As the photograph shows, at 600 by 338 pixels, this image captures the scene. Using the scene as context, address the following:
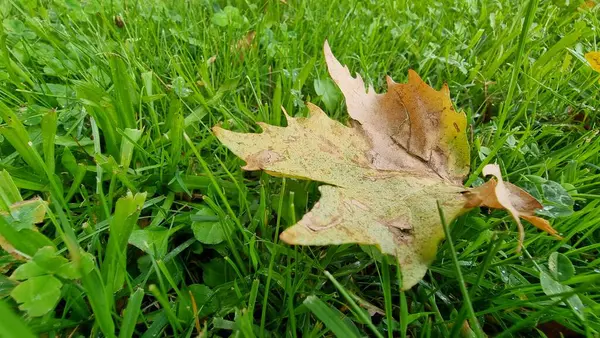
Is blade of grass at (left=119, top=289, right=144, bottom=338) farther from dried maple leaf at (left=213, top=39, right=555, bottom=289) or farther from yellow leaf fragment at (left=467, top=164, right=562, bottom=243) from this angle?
yellow leaf fragment at (left=467, top=164, right=562, bottom=243)

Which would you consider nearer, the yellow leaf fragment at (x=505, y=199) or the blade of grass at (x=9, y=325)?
the blade of grass at (x=9, y=325)

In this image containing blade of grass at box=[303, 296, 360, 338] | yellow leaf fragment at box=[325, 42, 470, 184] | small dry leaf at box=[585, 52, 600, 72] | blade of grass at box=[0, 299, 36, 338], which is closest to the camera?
blade of grass at box=[0, 299, 36, 338]

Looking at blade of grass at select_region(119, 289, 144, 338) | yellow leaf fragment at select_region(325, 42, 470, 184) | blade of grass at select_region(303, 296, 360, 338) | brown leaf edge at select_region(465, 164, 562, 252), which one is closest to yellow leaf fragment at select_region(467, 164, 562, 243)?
brown leaf edge at select_region(465, 164, 562, 252)

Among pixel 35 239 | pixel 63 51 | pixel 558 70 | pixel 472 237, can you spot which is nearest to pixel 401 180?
pixel 472 237

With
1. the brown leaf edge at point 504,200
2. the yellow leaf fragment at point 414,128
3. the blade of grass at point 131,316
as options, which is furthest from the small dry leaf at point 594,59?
the blade of grass at point 131,316

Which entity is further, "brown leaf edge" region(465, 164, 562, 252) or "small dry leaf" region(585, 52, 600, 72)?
"small dry leaf" region(585, 52, 600, 72)

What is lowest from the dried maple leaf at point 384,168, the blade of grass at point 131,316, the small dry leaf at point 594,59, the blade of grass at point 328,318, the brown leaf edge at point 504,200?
the blade of grass at point 131,316

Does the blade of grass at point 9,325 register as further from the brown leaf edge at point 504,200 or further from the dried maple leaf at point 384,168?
the brown leaf edge at point 504,200

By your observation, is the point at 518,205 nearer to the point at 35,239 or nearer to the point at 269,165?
the point at 269,165
